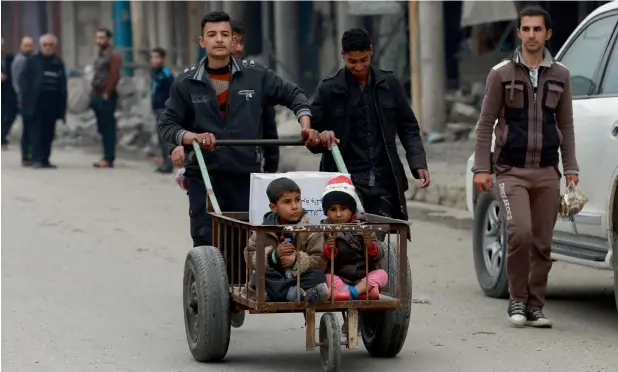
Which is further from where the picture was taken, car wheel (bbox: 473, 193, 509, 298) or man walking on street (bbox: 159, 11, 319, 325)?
car wheel (bbox: 473, 193, 509, 298)

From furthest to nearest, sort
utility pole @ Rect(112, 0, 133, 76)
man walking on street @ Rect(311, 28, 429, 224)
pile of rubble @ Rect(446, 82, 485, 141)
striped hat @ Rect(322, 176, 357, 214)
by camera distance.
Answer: utility pole @ Rect(112, 0, 133, 76) → pile of rubble @ Rect(446, 82, 485, 141) → man walking on street @ Rect(311, 28, 429, 224) → striped hat @ Rect(322, 176, 357, 214)

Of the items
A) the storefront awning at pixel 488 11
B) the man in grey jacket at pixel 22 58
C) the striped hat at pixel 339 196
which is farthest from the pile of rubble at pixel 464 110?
the striped hat at pixel 339 196

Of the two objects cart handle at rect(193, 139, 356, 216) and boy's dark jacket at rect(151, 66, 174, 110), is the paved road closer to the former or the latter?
cart handle at rect(193, 139, 356, 216)

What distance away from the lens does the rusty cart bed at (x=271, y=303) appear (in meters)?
7.02

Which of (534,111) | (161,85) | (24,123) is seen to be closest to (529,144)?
(534,111)

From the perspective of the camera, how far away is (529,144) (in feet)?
28.3

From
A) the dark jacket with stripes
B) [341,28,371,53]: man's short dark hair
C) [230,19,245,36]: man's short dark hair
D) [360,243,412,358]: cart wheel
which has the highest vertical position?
[230,19,245,36]: man's short dark hair

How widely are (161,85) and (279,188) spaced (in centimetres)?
1406

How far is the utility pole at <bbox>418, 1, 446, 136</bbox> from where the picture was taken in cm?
2064

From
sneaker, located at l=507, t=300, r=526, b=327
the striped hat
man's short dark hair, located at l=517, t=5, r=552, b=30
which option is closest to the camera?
the striped hat

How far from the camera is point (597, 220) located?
898cm

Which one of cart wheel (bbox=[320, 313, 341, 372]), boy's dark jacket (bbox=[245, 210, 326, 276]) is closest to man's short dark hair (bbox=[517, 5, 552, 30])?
boy's dark jacket (bbox=[245, 210, 326, 276])

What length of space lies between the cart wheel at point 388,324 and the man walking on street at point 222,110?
3.63 feet

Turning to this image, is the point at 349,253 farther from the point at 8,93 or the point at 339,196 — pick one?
the point at 8,93
